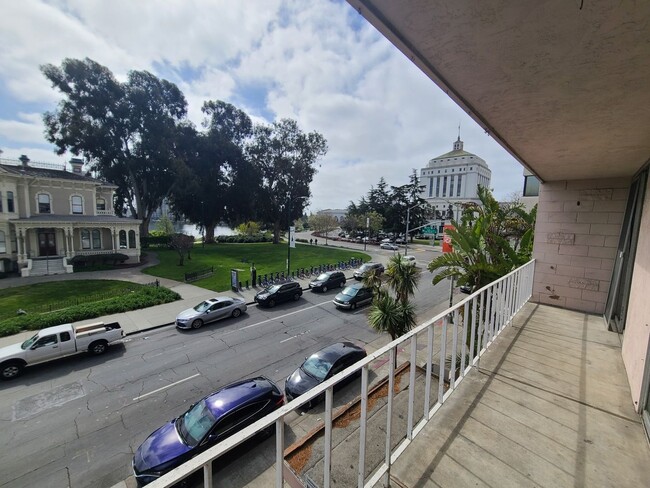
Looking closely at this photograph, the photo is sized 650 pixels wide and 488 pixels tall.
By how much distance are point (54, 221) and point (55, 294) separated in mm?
10768

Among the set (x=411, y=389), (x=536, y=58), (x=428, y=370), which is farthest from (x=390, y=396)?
(x=536, y=58)

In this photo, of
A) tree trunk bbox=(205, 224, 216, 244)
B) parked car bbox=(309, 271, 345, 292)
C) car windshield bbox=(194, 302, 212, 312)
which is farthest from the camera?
tree trunk bbox=(205, 224, 216, 244)

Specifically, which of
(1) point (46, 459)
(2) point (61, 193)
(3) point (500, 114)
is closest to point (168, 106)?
(2) point (61, 193)

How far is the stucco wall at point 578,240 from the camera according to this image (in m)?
6.58

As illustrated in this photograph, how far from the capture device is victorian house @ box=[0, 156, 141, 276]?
22797mm

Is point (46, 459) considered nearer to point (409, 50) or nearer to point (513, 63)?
point (409, 50)

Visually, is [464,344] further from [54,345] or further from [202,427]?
[54,345]

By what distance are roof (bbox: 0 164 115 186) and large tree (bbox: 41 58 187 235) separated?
512cm

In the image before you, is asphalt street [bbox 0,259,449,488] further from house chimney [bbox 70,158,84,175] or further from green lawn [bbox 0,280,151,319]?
house chimney [bbox 70,158,84,175]

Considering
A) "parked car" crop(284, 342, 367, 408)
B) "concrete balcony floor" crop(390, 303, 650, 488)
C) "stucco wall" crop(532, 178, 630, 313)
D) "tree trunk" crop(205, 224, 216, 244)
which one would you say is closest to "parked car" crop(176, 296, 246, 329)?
"parked car" crop(284, 342, 367, 408)

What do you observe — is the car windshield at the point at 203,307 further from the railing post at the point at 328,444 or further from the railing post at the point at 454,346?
the railing post at the point at 328,444

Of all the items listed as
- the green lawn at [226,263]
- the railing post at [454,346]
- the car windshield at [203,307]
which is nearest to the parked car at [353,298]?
the car windshield at [203,307]

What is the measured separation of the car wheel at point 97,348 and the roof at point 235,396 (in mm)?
7079

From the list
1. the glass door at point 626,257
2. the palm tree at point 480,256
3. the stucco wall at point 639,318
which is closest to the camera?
the stucco wall at point 639,318
